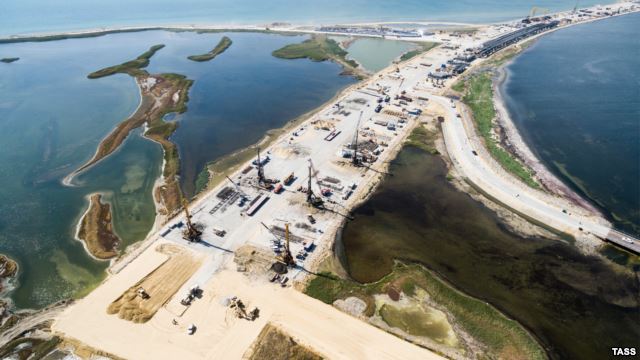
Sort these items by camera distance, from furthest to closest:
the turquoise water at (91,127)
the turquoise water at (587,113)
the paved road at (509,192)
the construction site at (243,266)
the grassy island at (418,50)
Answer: the grassy island at (418,50) → the turquoise water at (587,113) → the paved road at (509,192) → the turquoise water at (91,127) → the construction site at (243,266)

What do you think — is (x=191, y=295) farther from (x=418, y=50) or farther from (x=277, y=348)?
(x=418, y=50)

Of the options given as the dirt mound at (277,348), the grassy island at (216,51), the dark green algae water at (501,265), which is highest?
the grassy island at (216,51)

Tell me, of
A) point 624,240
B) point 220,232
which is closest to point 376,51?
point 624,240

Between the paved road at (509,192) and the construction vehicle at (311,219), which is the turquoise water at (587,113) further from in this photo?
the construction vehicle at (311,219)

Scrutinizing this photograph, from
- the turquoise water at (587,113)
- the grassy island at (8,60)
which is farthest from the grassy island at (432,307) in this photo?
the grassy island at (8,60)

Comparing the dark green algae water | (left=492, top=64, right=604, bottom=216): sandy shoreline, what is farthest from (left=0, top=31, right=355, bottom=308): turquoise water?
(left=492, top=64, right=604, bottom=216): sandy shoreline

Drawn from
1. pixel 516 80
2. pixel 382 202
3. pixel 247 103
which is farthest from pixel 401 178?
pixel 516 80
